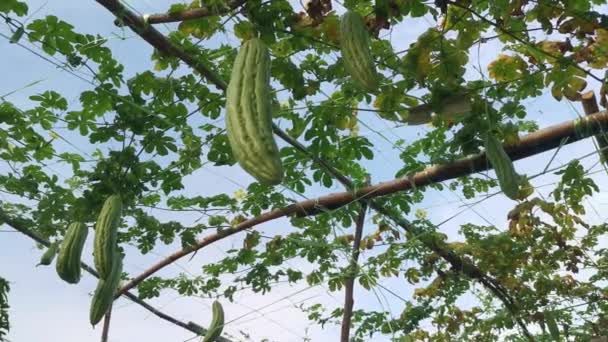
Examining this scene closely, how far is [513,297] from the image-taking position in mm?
5430

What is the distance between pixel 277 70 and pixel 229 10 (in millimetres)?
596

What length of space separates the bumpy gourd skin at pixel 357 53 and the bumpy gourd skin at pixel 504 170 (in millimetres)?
721

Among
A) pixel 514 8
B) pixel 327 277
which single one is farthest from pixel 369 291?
pixel 514 8

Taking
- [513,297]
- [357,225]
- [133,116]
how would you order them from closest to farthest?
[133,116]
[357,225]
[513,297]

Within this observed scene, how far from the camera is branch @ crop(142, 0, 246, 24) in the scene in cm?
253

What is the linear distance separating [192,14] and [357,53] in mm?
838

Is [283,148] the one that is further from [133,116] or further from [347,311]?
[347,311]

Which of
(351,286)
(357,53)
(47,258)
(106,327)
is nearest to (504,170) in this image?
(357,53)

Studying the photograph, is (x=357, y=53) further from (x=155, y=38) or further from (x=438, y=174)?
(x=438, y=174)

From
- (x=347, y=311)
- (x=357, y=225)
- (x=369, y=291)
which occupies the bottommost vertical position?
(x=347, y=311)

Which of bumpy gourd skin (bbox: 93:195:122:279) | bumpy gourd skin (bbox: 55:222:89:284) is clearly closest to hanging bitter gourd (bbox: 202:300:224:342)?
bumpy gourd skin (bbox: 55:222:89:284)

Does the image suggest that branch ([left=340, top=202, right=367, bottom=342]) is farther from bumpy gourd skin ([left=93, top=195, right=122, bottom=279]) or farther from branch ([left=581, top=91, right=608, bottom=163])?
bumpy gourd skin ([left=93, top=195, right=122, bottom=279])

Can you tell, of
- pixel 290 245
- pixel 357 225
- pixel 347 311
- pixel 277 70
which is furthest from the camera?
pixel 290 245

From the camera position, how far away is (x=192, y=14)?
8.72 feet
